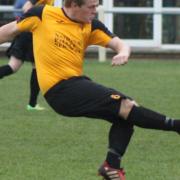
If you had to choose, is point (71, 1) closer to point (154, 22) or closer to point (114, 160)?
point (114, 160)

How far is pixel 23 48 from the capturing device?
10016 mm

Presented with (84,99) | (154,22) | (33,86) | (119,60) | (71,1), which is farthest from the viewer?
(154,22)

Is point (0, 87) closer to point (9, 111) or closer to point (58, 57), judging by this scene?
point (9, 111)

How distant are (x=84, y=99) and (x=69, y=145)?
7.04 feet

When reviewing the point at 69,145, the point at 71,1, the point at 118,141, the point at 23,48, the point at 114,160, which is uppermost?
the point at 71,1

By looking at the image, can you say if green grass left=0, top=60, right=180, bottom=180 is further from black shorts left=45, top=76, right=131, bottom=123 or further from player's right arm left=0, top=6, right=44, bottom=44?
player's right arm left=0, top=6, right=44, bottom=44

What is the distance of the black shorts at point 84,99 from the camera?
5.63 m

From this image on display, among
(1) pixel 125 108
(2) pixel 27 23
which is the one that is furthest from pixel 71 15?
(1) pixel 125 108

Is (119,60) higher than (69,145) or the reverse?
higher

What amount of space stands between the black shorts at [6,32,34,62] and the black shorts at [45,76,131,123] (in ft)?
14.2

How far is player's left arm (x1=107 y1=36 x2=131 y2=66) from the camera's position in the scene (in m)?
5.48

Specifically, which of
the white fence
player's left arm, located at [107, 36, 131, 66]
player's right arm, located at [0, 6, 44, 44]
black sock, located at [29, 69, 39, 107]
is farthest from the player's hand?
the white fence

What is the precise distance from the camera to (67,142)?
26.0 feet

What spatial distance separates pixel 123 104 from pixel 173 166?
128 cm
